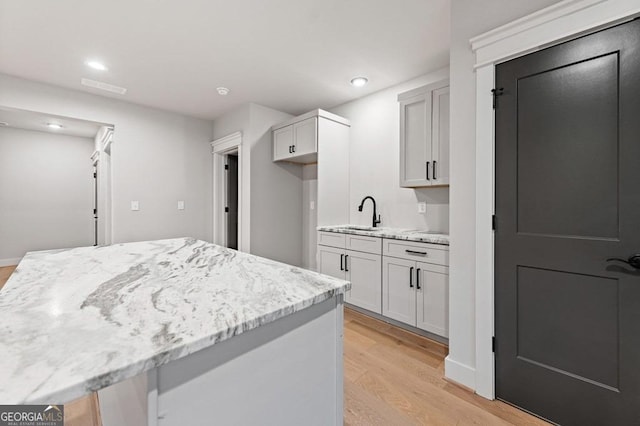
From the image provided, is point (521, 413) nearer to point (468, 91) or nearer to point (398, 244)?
point (398, 244)

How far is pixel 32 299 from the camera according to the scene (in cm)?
83

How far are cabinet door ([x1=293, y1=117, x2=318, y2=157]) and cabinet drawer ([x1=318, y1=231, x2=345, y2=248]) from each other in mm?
1030

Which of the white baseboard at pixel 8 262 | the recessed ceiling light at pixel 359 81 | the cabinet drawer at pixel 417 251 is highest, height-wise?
the recessed ceiling light at pixel 359 81

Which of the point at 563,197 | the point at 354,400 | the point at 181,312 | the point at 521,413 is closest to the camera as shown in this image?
the point at 181,312

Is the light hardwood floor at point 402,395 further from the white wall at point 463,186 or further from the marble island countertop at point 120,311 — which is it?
the marble island countertop at point 120,311

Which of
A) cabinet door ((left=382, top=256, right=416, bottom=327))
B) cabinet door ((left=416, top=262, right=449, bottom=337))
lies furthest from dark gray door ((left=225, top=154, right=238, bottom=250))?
cabinet door ((left=416, top=262, right=449, bottom=337))

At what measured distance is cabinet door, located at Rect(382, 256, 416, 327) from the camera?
252cm

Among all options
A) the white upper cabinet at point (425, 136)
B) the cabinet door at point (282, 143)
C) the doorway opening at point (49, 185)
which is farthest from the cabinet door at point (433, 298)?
the doorway opening at point (49, 185)

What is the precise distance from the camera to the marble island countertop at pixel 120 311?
49 centimetres

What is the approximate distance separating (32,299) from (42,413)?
503 millimetres

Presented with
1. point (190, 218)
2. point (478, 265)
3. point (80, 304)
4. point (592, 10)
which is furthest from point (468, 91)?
point (190, 218)

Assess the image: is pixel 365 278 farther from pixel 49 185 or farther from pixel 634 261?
pixel 49 185
